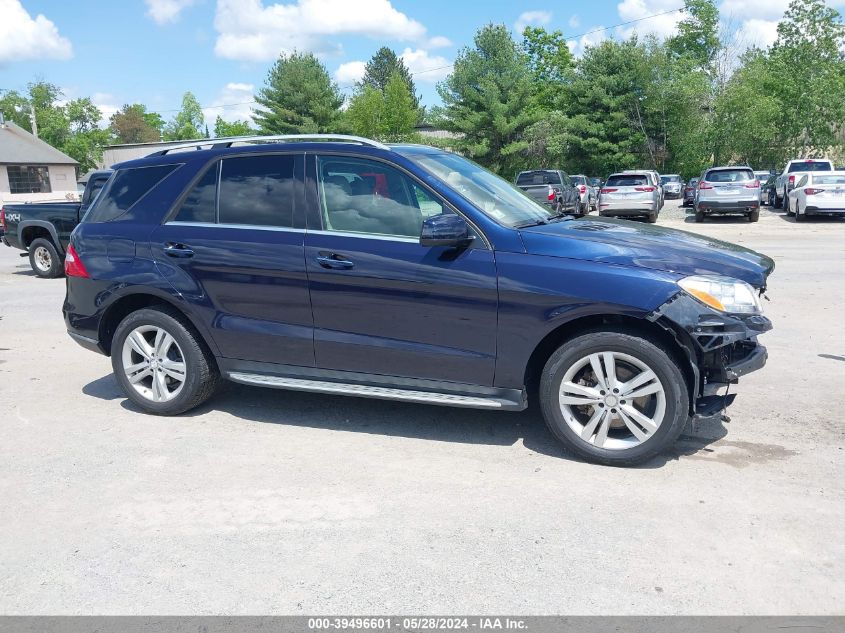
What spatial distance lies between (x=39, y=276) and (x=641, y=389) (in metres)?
12.9

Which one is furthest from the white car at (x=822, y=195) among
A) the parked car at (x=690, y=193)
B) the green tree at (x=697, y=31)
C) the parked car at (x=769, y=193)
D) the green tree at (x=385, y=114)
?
the green tree at (x=697, y=31)

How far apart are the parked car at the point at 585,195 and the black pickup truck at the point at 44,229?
732 inches

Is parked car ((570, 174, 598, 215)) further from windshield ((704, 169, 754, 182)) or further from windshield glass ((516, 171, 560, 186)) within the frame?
windshield ((704, 169, 754, 182))

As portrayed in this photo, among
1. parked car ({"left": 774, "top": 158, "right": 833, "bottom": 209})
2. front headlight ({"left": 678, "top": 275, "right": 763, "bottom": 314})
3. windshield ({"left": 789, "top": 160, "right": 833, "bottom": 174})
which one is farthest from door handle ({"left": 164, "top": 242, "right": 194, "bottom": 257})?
windshield ({"left": 789, "top": 160, "right": 833, "bottom": 174})

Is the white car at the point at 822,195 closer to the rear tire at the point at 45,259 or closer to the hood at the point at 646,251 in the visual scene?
the hood at the point at 646,251

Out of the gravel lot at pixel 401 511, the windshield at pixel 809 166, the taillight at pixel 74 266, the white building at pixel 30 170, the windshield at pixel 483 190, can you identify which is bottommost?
the gravel lot at pixel 401 511

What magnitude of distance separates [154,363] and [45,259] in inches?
385

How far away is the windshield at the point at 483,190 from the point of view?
4.79 m

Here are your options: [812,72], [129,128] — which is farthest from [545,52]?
[129,128]

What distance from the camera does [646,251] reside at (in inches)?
172

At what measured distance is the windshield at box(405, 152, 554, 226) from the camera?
479 centimetres

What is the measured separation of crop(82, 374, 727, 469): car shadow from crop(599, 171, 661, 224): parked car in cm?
2027
